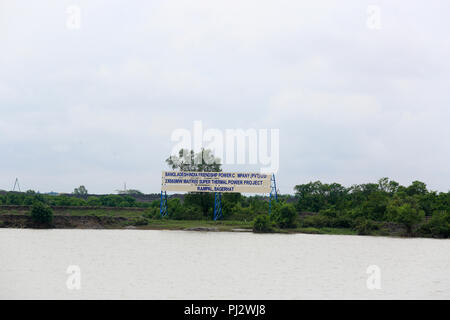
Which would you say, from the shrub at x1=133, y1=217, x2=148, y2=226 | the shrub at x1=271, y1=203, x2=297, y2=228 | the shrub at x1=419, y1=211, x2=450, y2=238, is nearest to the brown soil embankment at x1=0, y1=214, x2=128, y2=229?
the shrub at x1=133, y1=217, x2=148, y2=226

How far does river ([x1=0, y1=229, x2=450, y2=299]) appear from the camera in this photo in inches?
1294

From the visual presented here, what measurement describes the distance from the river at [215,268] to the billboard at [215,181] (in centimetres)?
1854

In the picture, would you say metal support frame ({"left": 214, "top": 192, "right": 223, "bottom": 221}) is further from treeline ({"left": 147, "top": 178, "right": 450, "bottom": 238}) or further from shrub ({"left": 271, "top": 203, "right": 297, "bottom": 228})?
shrub ({"left": 271, "top": 203, "right": 297, "bottom": 228})

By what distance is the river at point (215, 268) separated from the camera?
3288 cm

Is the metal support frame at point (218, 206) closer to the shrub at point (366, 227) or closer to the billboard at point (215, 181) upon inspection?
the billboard at point (215, 181)

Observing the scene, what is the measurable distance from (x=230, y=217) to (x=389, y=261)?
4121 centimetres

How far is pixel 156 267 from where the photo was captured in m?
41.3

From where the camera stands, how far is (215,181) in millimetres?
84438

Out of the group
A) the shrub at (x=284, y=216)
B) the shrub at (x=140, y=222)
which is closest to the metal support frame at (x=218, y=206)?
the shrub at (x=284, y=216)

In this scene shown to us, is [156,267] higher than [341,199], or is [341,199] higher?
[341,199]

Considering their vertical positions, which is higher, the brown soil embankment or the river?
the brown soil embankment

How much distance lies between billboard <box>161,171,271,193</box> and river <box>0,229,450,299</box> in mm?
18543
